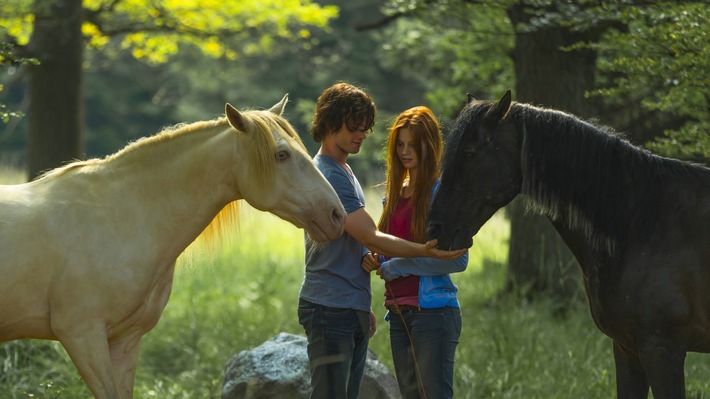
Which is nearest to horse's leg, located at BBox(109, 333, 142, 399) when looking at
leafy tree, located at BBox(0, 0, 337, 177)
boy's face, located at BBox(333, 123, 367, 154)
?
boy's face, located at BBox(333, 123, 367, 154)

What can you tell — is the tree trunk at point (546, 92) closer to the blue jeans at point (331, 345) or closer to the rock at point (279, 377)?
the rock at point (279, 377)

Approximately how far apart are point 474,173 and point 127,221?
1591 mm

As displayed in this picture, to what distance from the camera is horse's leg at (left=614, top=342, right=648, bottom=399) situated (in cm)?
409

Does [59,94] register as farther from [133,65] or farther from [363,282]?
[133,65]

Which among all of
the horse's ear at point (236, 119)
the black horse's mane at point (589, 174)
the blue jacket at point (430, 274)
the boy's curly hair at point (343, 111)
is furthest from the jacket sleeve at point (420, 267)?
the horse's ear at point (236, 119)

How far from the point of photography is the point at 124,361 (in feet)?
13.0

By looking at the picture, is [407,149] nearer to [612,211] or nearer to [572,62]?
[612,211]

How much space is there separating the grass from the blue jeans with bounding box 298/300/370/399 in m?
0.69

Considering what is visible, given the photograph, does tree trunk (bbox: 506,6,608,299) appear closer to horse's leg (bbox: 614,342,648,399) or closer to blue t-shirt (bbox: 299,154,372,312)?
horse's leg (bbox: 614,342,648,399)

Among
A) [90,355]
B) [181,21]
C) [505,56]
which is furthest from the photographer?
[181,21]

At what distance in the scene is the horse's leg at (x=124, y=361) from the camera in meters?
3.94

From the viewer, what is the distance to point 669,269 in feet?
12.8

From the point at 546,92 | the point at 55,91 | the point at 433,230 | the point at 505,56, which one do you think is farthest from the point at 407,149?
the point at 505,56

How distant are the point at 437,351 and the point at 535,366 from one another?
8.56 ft
